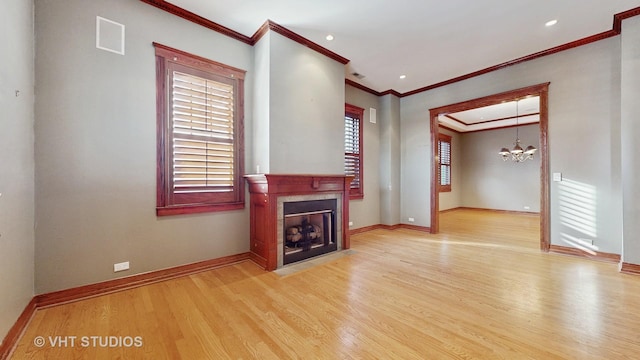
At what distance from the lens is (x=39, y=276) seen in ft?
7.36

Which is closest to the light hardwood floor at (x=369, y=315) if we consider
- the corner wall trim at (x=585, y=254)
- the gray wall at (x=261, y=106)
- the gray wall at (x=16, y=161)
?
the corner wall trim at (x=585, y=254)

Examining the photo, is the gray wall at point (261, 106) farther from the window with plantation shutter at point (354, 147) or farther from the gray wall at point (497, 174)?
the gray wall at point (497, 174)

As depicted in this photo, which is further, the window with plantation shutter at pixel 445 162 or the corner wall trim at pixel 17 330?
the window with plantation shutter at pixel 445 162

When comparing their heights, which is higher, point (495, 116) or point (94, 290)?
point (495, 116)

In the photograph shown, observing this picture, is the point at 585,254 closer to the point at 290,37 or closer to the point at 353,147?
the point at 353,147

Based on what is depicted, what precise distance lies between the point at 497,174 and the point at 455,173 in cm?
136

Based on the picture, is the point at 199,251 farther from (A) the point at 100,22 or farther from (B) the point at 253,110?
(A) the point at 100,22

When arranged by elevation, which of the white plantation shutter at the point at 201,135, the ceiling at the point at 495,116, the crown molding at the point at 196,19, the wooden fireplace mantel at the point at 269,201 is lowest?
the wooden fireplace mantel at the point at 269,201

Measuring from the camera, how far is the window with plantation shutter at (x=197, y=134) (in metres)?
2.90

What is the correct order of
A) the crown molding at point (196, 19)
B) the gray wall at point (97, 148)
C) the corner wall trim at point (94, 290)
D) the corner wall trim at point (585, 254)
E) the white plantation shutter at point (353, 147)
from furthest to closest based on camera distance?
1. the white plantation shutter at point (353, 147)
2. the corner wall trim at point (585, 254)
3. the crown molding at point (196, 19)
4. the gray wall at point (97, 148)
5. the corner wall trim at point (94, 290)

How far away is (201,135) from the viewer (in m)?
3.16

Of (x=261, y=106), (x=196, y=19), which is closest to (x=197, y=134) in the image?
(x=261, y=106)

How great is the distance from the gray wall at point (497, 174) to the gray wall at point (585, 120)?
531cm

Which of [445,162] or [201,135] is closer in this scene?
[201,135]
